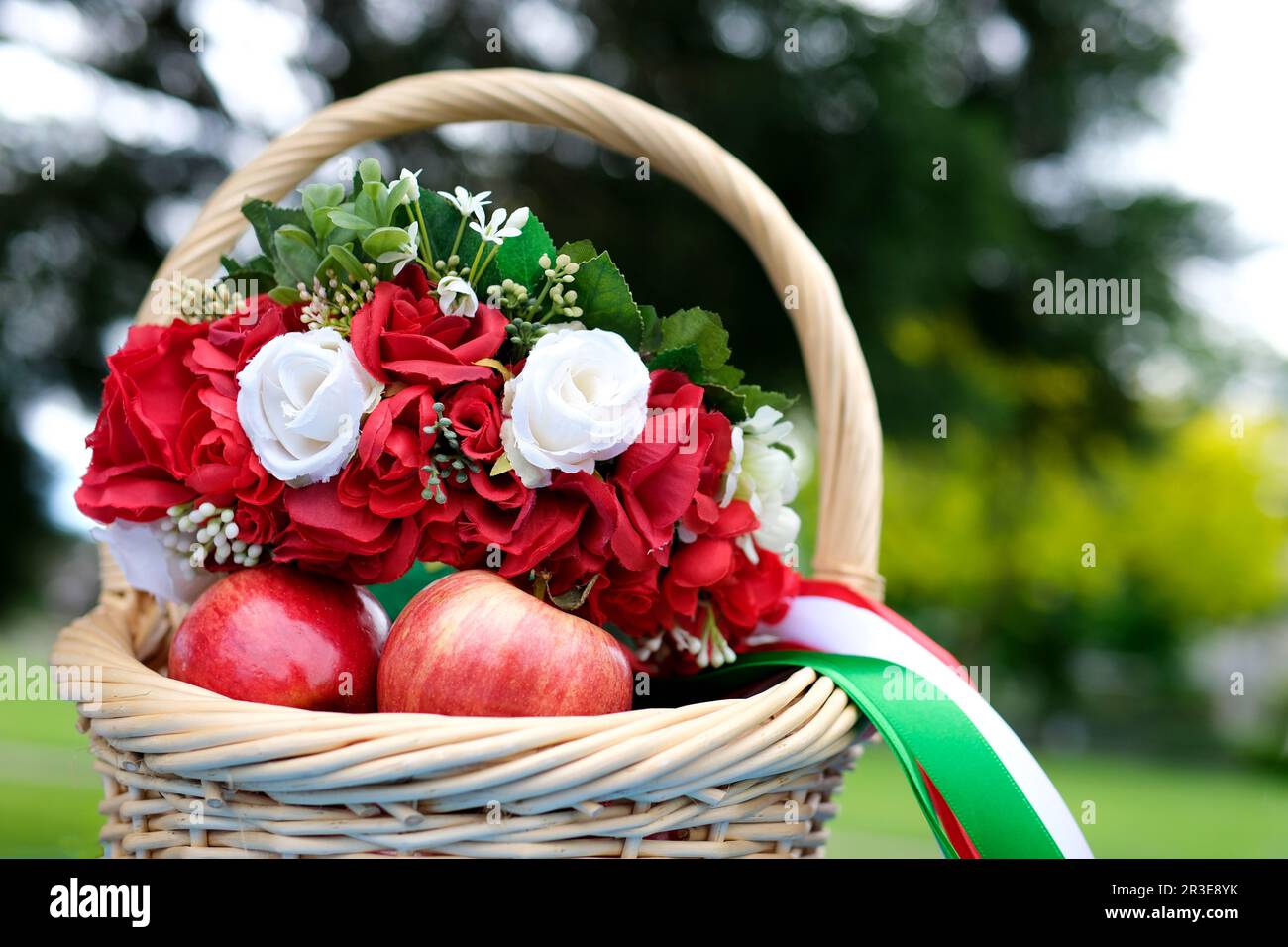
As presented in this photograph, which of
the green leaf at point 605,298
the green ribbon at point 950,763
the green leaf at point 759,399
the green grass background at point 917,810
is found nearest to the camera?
the green ribbon at point 950,763

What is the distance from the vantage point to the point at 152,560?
92 centimetres

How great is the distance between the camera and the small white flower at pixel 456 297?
33.2 inches

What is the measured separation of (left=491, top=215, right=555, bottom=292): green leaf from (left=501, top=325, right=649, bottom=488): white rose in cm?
9

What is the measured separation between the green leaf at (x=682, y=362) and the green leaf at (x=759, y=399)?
55 millimetres

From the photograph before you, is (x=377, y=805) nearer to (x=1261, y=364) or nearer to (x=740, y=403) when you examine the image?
(x=740, y=403)

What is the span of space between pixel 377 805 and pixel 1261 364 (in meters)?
11.8

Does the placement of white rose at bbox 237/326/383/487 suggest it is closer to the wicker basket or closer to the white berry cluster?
the white berry cluster

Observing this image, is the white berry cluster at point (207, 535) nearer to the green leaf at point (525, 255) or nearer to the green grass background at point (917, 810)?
the green leaf at point (525, 255)

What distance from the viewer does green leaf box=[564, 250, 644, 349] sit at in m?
0.87

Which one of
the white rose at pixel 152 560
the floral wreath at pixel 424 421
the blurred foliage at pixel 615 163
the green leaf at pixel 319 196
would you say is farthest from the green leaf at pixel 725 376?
the blurred foliage at pixel 615 163

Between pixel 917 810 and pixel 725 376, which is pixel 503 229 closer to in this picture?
pixel 725 376

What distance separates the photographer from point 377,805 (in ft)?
2.21

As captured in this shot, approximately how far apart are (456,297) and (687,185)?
0.35m

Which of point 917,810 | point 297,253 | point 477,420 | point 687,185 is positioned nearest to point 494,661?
point 477,420
